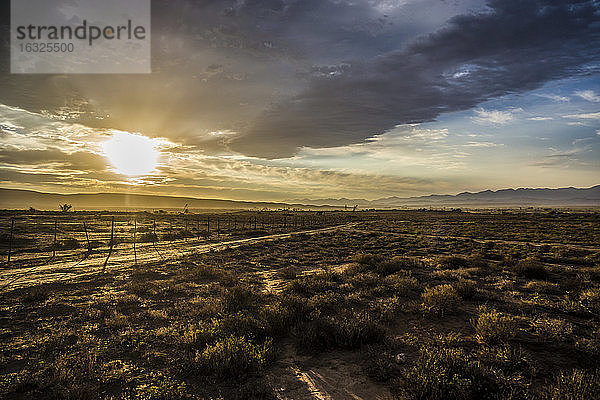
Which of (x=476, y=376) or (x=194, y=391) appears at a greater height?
(x=476, y=376)

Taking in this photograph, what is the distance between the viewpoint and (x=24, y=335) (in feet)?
25.8

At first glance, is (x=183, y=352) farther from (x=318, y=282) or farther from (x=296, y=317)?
(x=318, y=282)

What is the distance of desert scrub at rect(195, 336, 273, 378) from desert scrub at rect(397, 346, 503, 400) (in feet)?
9.26

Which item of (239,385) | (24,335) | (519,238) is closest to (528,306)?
(239,385)

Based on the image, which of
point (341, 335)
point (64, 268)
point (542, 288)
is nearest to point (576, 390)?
point (341, 335)

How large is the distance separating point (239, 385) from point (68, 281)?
13906 mm

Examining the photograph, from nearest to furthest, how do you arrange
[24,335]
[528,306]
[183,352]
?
[183,352], [24,335], [528,306]

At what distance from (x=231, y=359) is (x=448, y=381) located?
4.03 m

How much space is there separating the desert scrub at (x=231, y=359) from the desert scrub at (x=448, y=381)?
2823mm

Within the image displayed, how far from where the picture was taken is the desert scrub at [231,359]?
559cm

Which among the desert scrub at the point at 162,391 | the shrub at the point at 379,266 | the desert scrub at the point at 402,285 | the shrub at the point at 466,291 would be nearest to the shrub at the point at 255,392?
the desert scrub at the point at 162,391

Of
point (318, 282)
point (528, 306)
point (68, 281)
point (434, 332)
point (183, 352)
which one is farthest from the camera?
point (68, 281)

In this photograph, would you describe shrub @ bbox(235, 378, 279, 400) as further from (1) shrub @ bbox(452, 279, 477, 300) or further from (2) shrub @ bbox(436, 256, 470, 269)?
(2) shrub @ bbox(436, 256, 470, 269)

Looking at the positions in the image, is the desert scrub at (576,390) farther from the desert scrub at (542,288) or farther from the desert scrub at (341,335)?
the desert scrub at (542,288)
